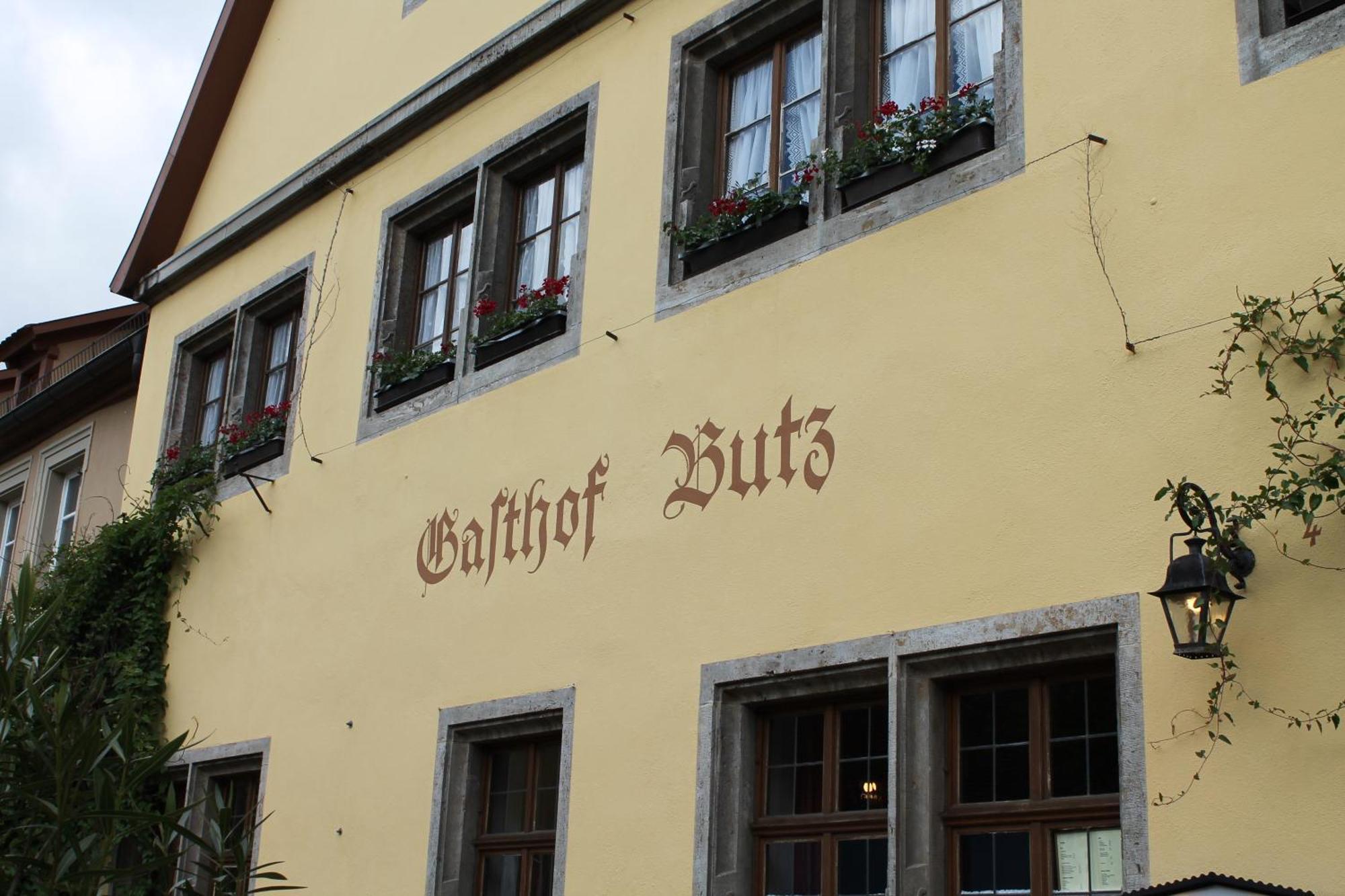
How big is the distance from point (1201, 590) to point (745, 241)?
11.0 feet

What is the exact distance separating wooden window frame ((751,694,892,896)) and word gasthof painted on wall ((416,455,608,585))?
1.55m

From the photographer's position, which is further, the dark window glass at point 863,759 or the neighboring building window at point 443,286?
the neighboring building window at point 443,286

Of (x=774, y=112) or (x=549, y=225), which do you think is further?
(x=549, y=225)

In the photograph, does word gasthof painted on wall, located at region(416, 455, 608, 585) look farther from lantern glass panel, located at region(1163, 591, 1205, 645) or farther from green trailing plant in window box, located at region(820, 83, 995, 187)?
lantern glass panel, located at region(1163, 591, 1205, 645)

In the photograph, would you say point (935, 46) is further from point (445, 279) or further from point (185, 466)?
point (185, 466)

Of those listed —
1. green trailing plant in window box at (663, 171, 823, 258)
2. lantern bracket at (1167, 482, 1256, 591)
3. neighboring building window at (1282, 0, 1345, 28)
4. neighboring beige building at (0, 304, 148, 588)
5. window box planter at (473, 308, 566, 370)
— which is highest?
neighboring beige building at (0, 304, 148, 588)

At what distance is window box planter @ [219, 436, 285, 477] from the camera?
1162 centimetres

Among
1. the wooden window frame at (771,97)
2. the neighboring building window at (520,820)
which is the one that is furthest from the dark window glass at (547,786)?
the wooden window frame at (771,97)

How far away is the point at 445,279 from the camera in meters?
10.7

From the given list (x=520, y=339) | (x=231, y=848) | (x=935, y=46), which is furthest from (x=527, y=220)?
(x=231, y=848)

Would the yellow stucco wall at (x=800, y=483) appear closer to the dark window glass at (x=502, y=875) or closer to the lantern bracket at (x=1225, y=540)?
the lantern bracket at (x=1225, y=540)

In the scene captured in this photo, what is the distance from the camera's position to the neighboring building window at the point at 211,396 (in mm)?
13055

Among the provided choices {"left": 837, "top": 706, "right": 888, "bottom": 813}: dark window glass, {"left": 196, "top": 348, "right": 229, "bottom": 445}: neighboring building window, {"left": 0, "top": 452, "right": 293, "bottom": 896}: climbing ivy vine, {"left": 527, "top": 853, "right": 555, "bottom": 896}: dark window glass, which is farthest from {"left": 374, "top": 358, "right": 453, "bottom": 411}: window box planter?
{"left": 837, "top": 706, "right": 888, "bottom": 813}: dark window glass

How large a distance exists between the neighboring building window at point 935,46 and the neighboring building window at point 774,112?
1.23 feet
